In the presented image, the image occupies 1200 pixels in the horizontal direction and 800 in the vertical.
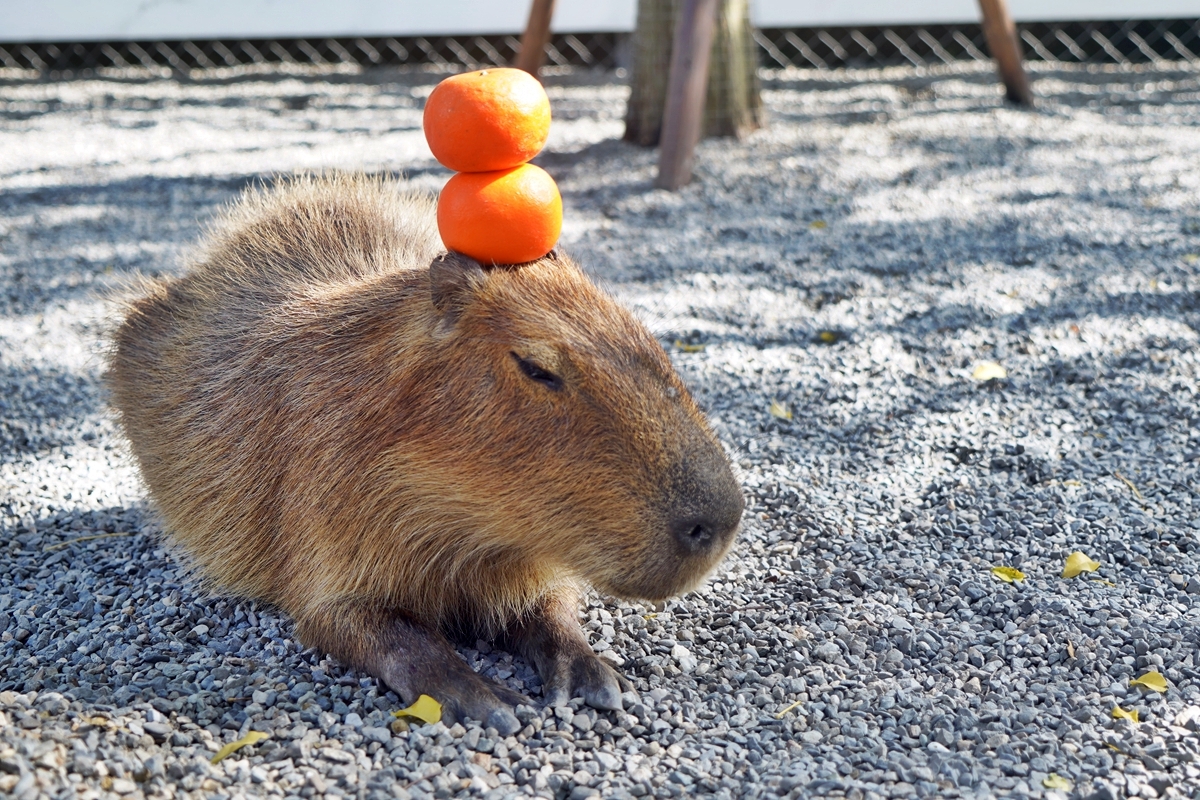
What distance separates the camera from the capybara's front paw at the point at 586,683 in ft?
6.02

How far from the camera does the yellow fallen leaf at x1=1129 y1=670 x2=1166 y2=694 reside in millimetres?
1878

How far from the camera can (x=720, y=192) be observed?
16.3 ft

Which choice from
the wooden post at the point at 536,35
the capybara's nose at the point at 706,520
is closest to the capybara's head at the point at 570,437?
the capybara's nose at the point at 706,520

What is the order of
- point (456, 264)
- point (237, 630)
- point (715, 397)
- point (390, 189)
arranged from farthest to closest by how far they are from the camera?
point (715, 397) < point (390, 189) < point (237, 630) < point (456, 264)

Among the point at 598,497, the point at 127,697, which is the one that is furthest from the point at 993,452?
the point at 127,697

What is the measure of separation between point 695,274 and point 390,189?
1.65 m

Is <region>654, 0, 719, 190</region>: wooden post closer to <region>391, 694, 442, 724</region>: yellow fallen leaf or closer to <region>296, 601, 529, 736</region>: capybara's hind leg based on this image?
<region>296, 601, 529, 736</region>: capybara's hind leg

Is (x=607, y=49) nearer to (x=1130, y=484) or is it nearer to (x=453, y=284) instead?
(x=1130, y=484)

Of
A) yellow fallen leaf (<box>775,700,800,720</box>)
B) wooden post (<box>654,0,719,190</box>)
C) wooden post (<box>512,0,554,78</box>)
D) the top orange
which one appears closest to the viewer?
the top orange

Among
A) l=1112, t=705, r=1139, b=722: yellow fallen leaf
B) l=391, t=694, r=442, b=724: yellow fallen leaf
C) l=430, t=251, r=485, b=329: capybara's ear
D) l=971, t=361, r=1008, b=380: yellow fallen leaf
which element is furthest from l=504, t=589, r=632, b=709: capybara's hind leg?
l=971, t=361, r=1008, b=380: yellow fallen leaf

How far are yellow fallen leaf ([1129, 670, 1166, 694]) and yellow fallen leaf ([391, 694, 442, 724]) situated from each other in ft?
3.92

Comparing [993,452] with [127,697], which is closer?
[127,697]

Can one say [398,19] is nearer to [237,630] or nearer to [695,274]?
[695,274]

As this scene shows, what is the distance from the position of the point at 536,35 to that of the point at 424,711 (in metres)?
4.42
